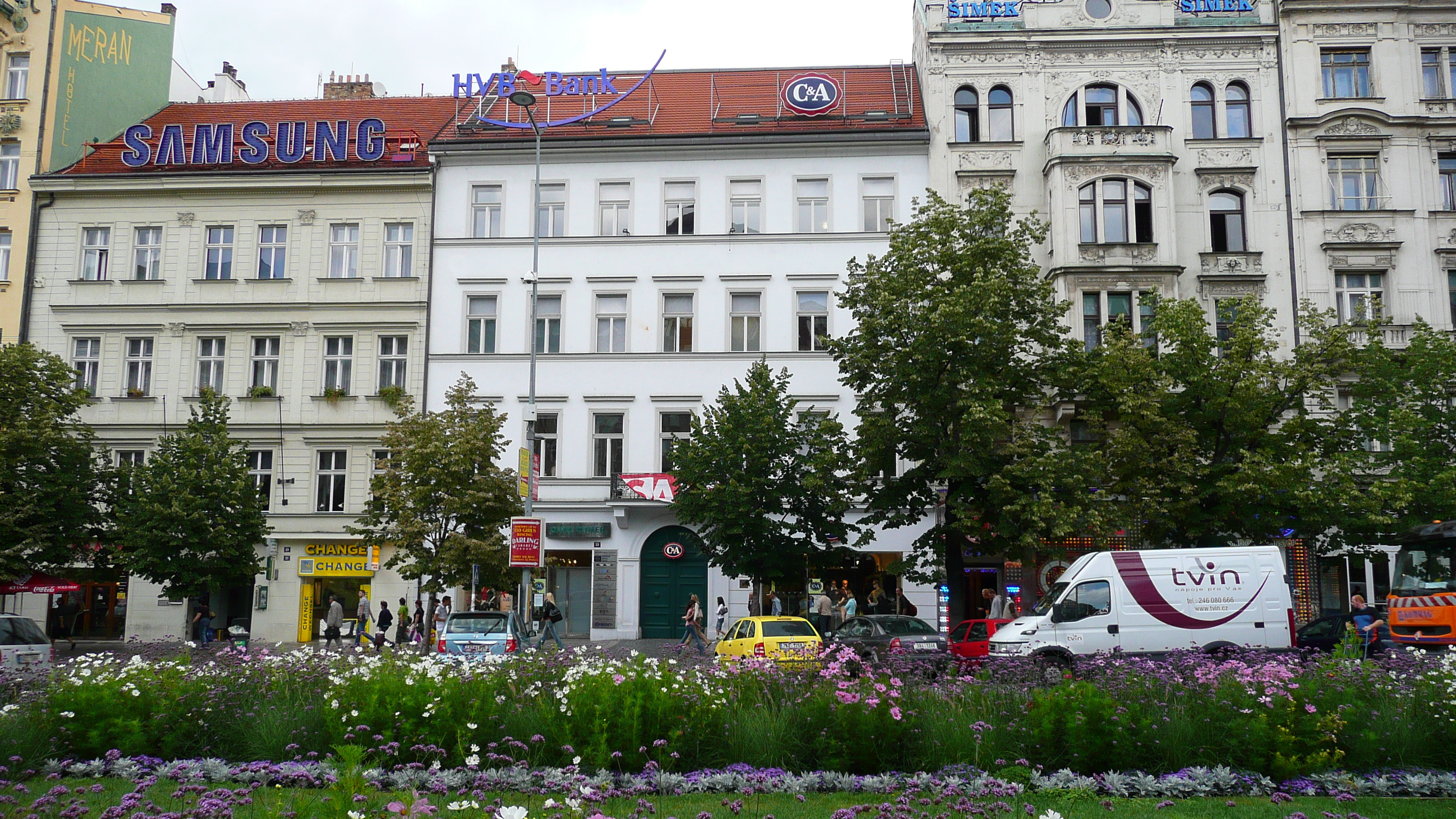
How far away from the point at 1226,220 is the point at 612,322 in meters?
18.8

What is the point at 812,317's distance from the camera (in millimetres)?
33188

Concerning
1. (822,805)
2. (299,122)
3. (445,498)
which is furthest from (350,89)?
(822,805)

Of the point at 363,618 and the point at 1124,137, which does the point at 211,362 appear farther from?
the point at 1124,137

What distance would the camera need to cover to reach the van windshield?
2050 cm

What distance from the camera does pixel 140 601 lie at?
108 feet

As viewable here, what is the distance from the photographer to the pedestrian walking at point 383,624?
92.9 feet

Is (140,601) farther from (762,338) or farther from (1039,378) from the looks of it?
(1039,378)

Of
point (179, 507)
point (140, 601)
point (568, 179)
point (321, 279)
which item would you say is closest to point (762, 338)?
point (568, 179)

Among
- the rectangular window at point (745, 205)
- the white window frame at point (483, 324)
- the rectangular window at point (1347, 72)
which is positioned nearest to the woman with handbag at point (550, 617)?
the white window frame at point (483, 324)

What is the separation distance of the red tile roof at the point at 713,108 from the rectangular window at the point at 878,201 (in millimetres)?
1535

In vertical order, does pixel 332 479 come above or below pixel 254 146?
below

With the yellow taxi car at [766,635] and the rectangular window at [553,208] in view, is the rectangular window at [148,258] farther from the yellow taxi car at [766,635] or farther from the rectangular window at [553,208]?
the yellow taxi car at [766,635]

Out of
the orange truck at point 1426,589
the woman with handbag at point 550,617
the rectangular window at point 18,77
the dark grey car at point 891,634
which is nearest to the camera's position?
the orange truck at point 1426,589

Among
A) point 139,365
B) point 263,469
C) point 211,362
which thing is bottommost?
point 263,469
